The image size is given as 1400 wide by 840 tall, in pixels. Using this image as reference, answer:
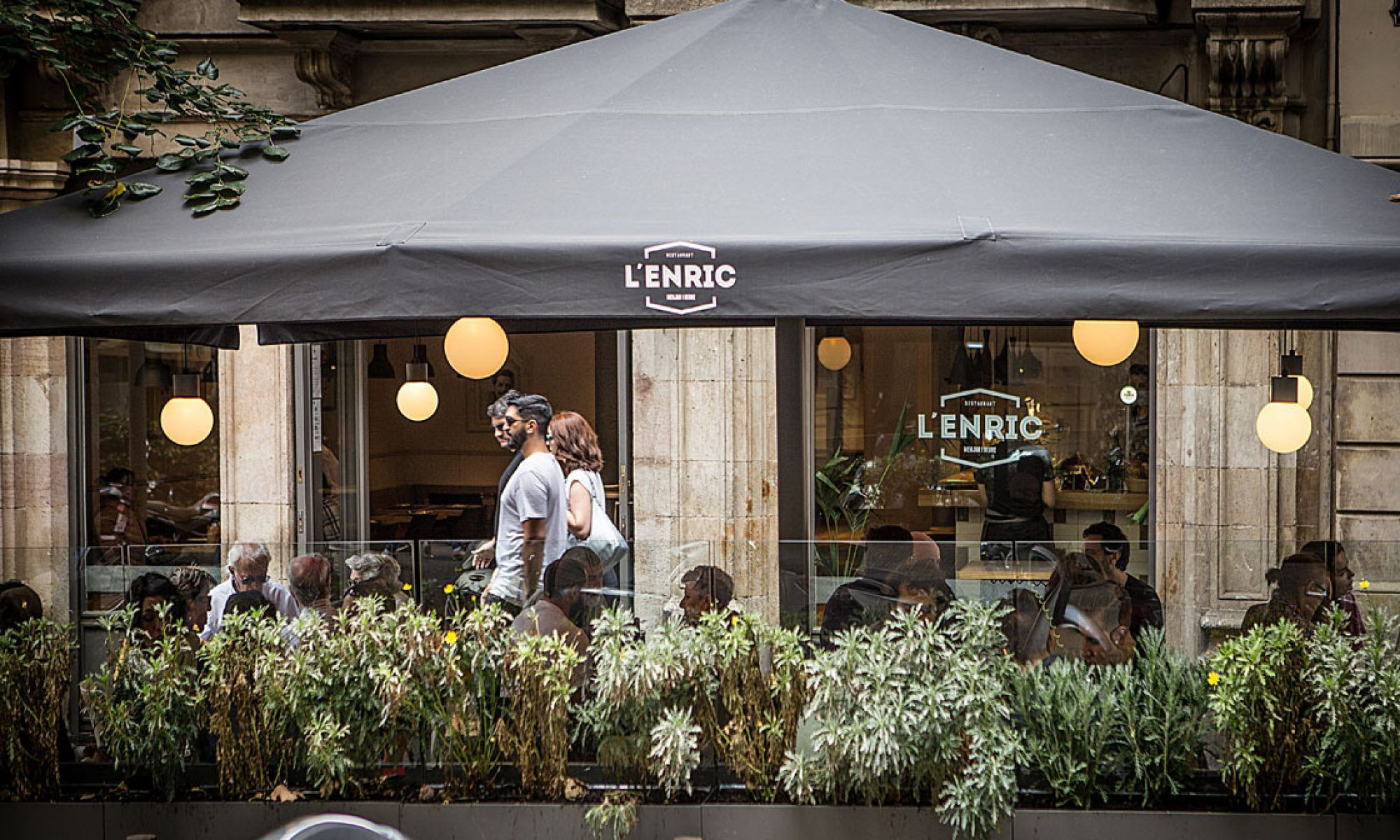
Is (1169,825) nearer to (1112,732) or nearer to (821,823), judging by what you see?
(1112,732)

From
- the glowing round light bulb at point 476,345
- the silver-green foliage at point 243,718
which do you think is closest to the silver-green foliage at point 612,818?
the silver-green foliage at point 243,718

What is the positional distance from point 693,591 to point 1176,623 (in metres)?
1.55

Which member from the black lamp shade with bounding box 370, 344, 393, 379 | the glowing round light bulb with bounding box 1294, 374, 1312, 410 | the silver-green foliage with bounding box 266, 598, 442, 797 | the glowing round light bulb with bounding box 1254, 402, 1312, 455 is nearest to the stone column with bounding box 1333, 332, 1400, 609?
the glowing round light bulb with bounding box 1294, 374, 1312, 410

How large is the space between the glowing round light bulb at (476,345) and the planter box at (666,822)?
2599mm

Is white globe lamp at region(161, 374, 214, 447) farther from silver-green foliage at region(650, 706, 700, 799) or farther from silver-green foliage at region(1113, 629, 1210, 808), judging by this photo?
silver-green foliage at region(1113, 629, 1210, 808)

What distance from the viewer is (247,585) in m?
4.55

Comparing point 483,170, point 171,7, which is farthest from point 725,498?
point 171,7

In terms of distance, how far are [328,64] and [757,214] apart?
18.7ft

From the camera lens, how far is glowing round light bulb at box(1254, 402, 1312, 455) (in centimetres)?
646

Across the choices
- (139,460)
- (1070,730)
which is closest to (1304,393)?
(1070,730)

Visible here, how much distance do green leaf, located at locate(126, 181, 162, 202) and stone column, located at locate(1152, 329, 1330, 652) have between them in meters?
5.90

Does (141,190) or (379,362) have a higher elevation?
(141,190)

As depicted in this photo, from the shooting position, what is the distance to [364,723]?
418 centimetres

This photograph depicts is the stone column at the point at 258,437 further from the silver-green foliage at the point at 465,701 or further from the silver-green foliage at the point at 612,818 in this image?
the silver-green foliage at the point at 612,818
